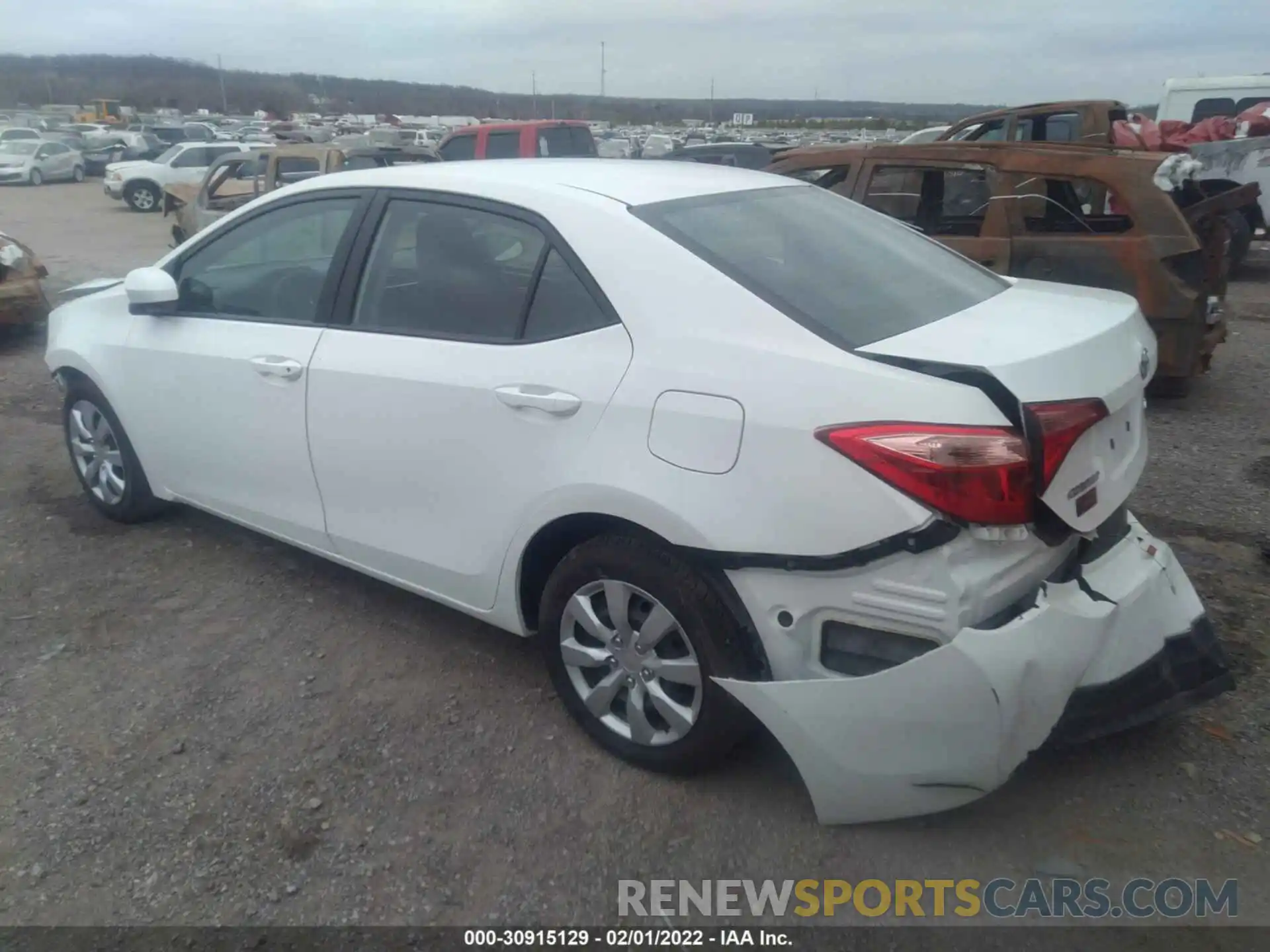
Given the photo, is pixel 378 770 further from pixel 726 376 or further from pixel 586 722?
pixel 726 376

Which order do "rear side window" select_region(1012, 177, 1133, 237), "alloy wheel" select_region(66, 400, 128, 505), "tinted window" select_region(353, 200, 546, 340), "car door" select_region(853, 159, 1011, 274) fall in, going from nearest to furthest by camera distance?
1. "tinted window" select_region(353, 200, 546, 340)
2. "alloy wheel" select_region(66, 400, 128, 505)
3. "rear side window" select_region(1012, 177, 1133, 237)
4. "car door" select_region(853, 159, 1011, 274)

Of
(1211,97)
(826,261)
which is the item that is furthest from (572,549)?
(1211,97)

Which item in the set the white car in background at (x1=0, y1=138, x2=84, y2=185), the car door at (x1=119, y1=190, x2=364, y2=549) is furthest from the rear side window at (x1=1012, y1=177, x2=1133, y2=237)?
the white car in background at (x1=0, y1=138, x2=84, y2=185)

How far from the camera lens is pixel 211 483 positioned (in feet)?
13.6

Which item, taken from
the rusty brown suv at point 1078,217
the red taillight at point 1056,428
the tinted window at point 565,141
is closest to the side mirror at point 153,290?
the red taillight at point 1056,428

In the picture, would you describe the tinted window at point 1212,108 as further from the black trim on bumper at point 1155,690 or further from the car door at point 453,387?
the car door at point 453,387

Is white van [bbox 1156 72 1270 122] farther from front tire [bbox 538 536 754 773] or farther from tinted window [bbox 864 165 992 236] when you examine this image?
front tire [bbox 538 536 754 773]

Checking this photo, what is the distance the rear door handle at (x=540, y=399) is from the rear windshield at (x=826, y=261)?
1.78 feet

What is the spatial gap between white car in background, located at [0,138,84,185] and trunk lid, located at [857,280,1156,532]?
35.4 m

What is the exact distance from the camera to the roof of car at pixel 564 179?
125 inches

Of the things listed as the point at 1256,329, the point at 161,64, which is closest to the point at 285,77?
the point at 161,64

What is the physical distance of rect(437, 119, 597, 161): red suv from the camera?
14.0 metres

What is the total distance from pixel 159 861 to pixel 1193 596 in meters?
3.02

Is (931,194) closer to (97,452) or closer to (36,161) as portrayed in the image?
(97,452)
